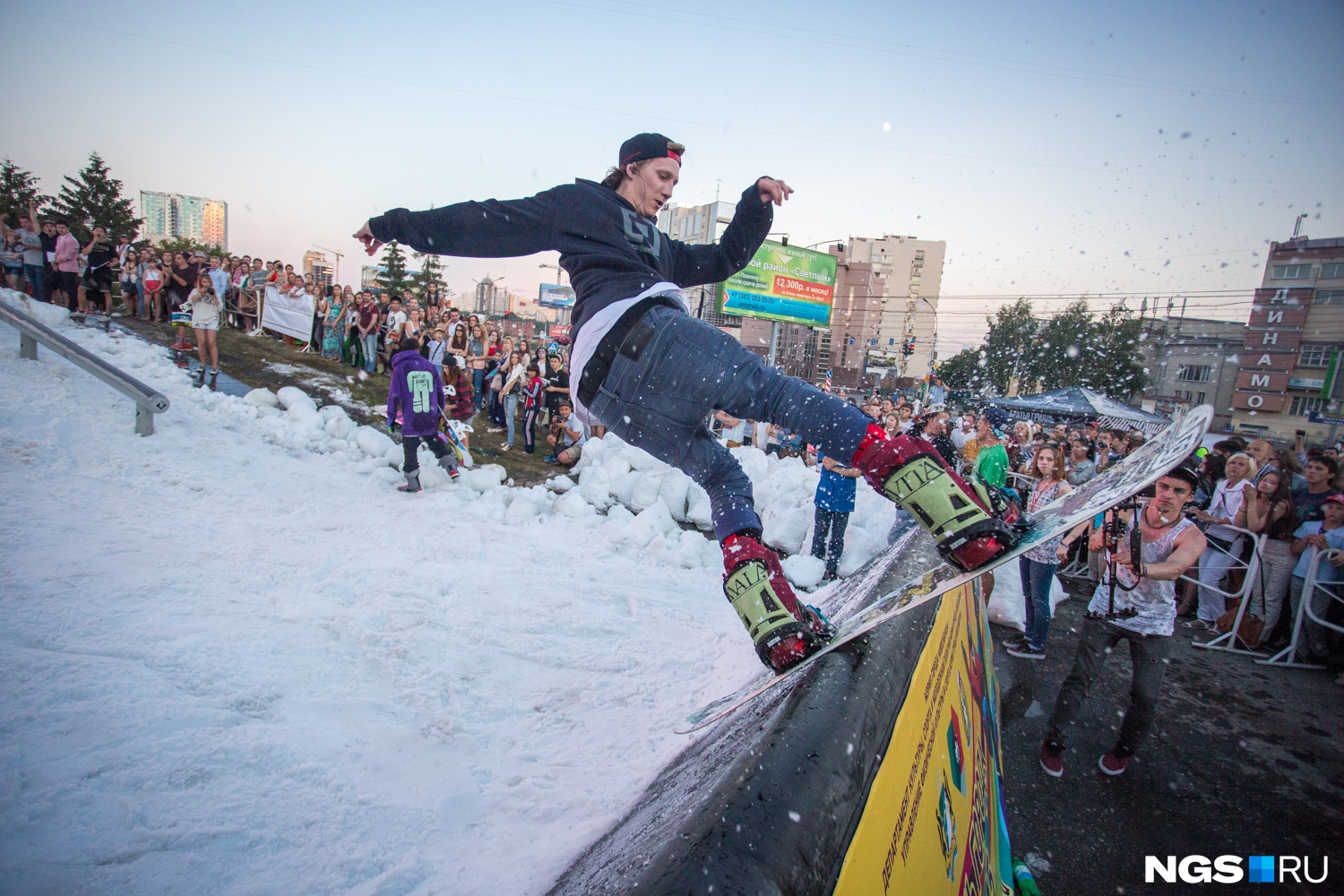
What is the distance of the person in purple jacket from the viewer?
5.98 meters

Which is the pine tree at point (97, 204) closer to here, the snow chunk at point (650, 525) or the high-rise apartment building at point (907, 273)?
the snow chunk at point (650, 525)

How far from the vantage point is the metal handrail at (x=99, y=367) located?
4.35 meters

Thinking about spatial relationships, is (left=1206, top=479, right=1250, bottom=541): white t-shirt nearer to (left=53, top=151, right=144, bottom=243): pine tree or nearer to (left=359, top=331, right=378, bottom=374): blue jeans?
(left=359, top=331, right=378, bottom=374): blue jeans

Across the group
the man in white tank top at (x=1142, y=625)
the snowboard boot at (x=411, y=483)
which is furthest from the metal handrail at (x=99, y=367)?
the man in white tank top at (x=1142, y=625)

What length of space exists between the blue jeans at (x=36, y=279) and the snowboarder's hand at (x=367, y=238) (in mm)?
11966

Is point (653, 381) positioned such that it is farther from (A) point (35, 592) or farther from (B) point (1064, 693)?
(B) point (1064, 693)

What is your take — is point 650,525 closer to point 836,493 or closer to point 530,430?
point 836,493

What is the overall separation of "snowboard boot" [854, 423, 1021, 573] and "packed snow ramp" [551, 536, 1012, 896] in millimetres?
374

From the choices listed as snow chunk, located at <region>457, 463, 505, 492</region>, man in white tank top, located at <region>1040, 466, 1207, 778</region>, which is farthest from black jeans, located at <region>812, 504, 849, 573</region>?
snow chunk, located at <region>457, 463, 505, 492</region>

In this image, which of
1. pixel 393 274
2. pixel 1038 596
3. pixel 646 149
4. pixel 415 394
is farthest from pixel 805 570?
pixel 393 274

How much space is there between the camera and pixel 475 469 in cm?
619

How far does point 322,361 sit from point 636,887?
12.8 m

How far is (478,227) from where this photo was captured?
1957mm

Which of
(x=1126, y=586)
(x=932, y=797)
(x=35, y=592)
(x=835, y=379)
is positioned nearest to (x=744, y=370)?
(x=932, y=797)
